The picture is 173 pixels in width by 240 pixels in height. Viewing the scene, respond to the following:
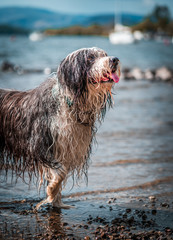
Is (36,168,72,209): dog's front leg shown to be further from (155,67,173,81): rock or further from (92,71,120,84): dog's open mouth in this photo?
(155,67,173,81): rock

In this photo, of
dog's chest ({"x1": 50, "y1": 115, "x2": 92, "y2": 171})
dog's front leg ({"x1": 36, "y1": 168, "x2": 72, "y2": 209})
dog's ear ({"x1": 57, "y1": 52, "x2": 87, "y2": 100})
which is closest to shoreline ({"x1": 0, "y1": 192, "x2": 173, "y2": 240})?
dog's front leg ({"x1": 36, "y1": 168, "x2": 72, "y2": 209})

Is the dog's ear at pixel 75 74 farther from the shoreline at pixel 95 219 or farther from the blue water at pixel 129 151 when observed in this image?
the blue water at pixel 129 151

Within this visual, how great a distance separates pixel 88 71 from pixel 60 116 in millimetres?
558

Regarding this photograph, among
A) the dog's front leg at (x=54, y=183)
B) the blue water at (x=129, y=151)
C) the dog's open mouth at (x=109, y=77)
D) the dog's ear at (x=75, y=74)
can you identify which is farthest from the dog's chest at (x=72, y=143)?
the blue water at (x=129, y=151)

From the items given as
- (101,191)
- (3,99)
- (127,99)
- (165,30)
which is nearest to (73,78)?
(3,99)

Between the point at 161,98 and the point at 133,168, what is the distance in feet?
27.9

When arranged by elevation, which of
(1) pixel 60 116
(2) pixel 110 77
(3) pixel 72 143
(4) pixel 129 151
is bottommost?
(4) pixel 129 151

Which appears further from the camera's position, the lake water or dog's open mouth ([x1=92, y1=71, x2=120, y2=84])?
the lake water

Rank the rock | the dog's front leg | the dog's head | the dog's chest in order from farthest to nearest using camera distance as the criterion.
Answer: the rock, the dog's front leg, the dog's chest, the dog's head

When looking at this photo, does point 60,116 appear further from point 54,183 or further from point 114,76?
point 54,183

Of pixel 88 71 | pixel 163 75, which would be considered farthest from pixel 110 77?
pixel 163 75

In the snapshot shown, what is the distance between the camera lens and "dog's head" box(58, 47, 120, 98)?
3.76 metres

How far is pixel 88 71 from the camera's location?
Answer: 12.6 ft

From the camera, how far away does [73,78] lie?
388cm
